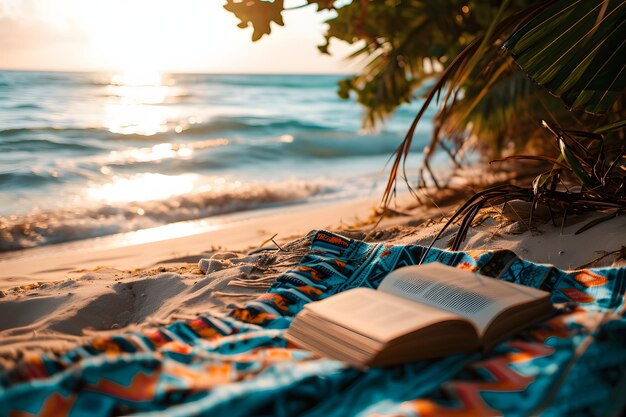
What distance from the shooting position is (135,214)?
4824mm

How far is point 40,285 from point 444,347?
71.0 inches

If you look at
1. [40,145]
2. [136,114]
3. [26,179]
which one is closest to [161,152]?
[40,145]

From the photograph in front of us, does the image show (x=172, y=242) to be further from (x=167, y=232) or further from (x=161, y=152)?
(x=161, y=152)

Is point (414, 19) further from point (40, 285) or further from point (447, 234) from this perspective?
point (40, 285)

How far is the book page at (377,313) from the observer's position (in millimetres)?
1277

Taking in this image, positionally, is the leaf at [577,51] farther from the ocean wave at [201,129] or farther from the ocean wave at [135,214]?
the ocean wave at [201,129]

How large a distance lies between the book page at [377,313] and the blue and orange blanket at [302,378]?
0.08 metres

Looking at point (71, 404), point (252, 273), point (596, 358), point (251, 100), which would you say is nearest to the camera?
point (71, 404)

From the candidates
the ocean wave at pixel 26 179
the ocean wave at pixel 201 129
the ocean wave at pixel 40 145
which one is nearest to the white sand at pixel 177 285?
the ocean wave at pixel 26 179

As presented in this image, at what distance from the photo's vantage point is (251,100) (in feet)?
59.1

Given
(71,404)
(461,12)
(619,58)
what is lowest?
(71,404)

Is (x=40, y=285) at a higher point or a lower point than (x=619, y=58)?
lower

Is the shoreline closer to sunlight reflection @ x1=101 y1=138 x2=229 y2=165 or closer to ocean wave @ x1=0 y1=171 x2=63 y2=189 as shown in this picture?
ocean wave @ x1=0 y1=171 x2=63 y2=189

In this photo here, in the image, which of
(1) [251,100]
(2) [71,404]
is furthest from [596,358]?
(1) [251,100]
